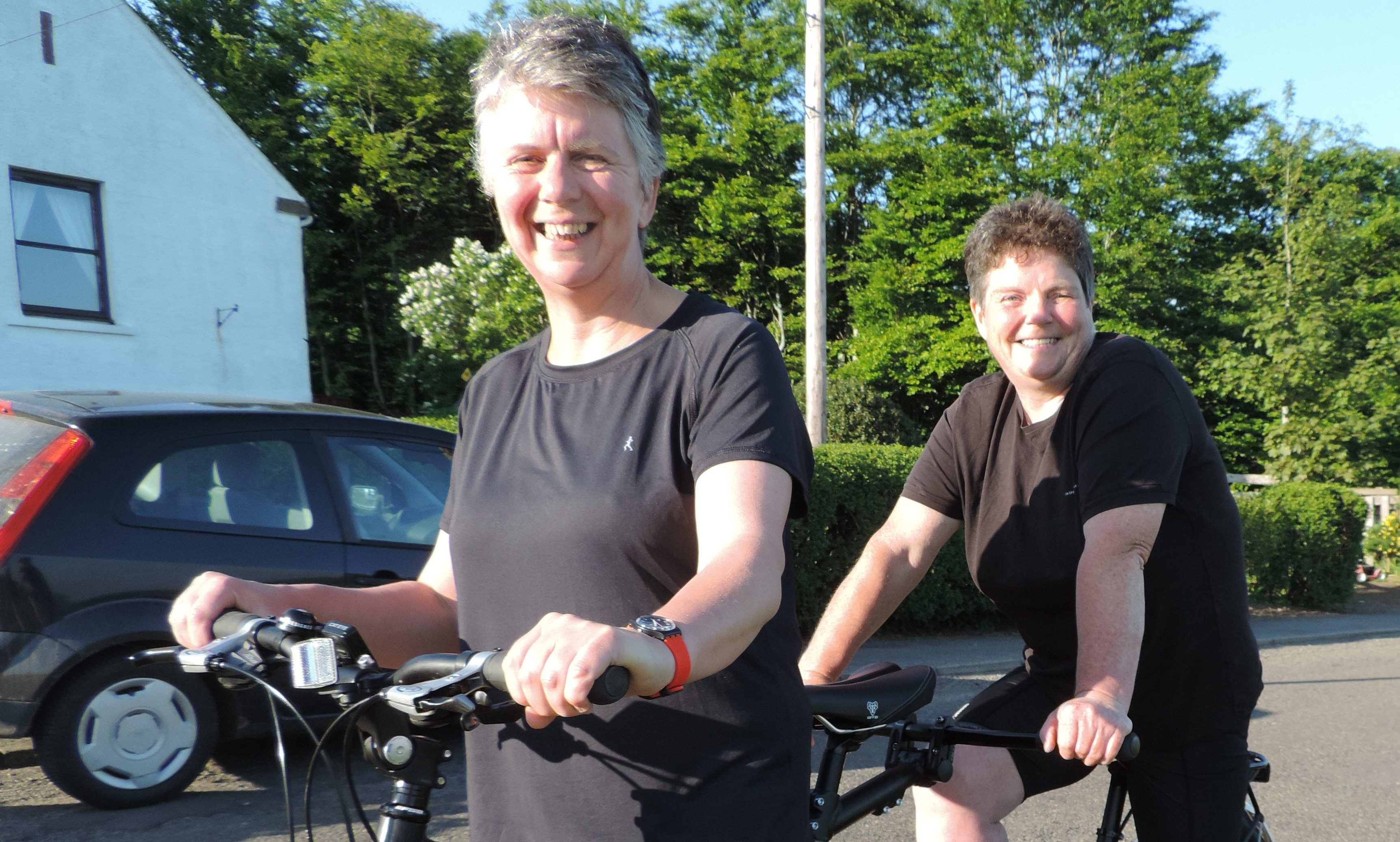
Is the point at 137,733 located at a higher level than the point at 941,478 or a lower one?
lower

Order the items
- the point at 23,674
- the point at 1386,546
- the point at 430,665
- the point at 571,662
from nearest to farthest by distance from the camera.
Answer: the point at 571,662 → the point at 430,665 → the point at 23,674 → the point at 1386,546

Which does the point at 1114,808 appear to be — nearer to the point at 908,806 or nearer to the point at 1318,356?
the point at 908,806

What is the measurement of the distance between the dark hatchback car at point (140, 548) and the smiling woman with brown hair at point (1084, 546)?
3298 millimetres

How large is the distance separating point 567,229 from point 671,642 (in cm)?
67

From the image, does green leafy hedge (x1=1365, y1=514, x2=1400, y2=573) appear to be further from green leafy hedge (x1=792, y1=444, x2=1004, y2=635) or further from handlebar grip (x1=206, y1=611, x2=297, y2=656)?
handlebar grip (x1=206, y1=611, x2=297, y2=656)

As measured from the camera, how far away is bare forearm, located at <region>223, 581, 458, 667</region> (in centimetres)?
176

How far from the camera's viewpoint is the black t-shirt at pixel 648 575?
1.55m

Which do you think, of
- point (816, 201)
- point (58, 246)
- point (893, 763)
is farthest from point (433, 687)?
point (58, 246)

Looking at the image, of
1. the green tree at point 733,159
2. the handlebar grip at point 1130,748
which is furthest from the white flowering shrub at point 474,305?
the handlebar grip at point 1130,748

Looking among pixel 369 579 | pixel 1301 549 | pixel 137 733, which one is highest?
pixel 369 579

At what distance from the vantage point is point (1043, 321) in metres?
2.47

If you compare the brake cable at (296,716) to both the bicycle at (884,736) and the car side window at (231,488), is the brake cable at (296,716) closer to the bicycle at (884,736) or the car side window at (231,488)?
the bicycle at (884,736)

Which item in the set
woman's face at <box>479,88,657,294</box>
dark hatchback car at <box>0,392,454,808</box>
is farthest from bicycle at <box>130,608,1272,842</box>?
dark hatchback car at <box>0,392,454,808</box>

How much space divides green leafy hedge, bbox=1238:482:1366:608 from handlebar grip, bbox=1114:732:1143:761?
11.9m
